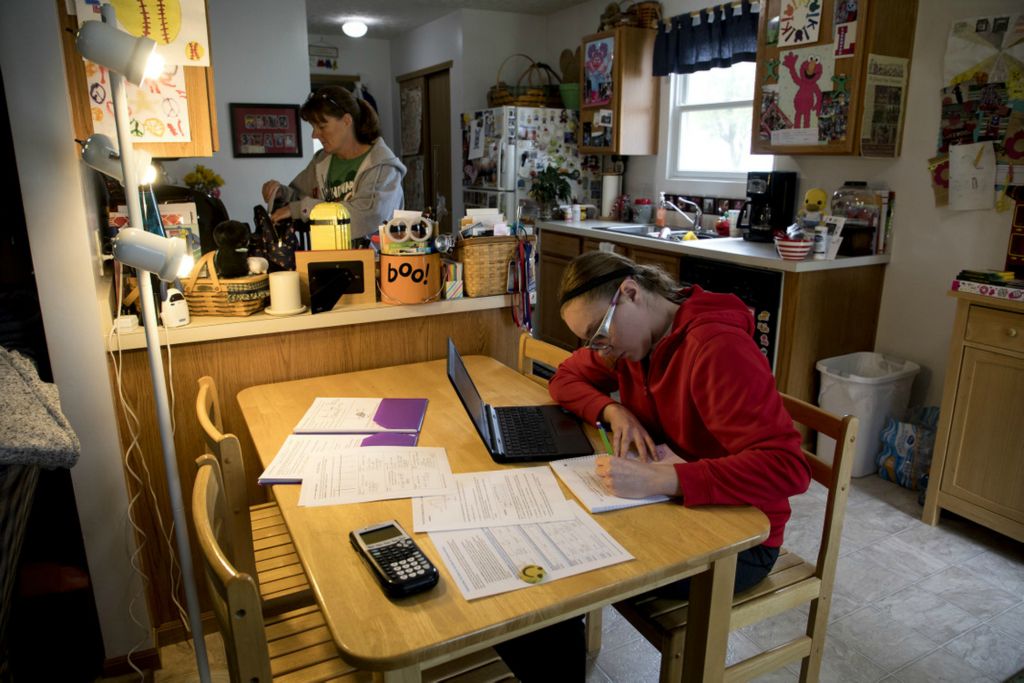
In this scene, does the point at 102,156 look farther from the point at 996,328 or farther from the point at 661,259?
the point at 661,259

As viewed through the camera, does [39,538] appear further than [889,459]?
No

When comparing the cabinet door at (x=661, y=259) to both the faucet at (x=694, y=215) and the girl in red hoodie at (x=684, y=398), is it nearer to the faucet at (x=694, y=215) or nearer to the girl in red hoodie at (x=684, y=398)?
the faucet at (x=694, y=215)

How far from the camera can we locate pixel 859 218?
131 inches

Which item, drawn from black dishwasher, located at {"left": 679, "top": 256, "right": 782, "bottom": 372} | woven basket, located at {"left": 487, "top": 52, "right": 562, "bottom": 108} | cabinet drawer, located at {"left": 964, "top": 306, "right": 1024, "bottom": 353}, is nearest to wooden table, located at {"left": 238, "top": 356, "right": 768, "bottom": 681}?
cabinet drawer, located at {"left": 964, "top": 306, "right": 1024, "bottom": 353}

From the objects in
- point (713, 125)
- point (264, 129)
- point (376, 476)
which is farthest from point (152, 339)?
point (264, 129)

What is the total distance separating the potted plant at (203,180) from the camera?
4.58 metres

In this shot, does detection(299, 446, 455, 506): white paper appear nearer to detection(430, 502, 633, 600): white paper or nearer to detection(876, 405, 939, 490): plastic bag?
detection(430, 502, 633, 600): white paper

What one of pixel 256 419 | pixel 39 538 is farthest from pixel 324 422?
pixel 39 538

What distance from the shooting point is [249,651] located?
0.94 metres

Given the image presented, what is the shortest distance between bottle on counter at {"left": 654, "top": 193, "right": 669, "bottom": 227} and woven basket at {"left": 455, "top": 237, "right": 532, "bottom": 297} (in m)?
2.47

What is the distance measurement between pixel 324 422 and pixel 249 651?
728mm

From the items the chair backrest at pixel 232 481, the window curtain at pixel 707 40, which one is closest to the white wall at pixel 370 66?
the window curtain at pixel 707 40

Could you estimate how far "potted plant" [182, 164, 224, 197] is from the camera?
180 inches

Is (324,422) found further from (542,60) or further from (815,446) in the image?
(542,60)
